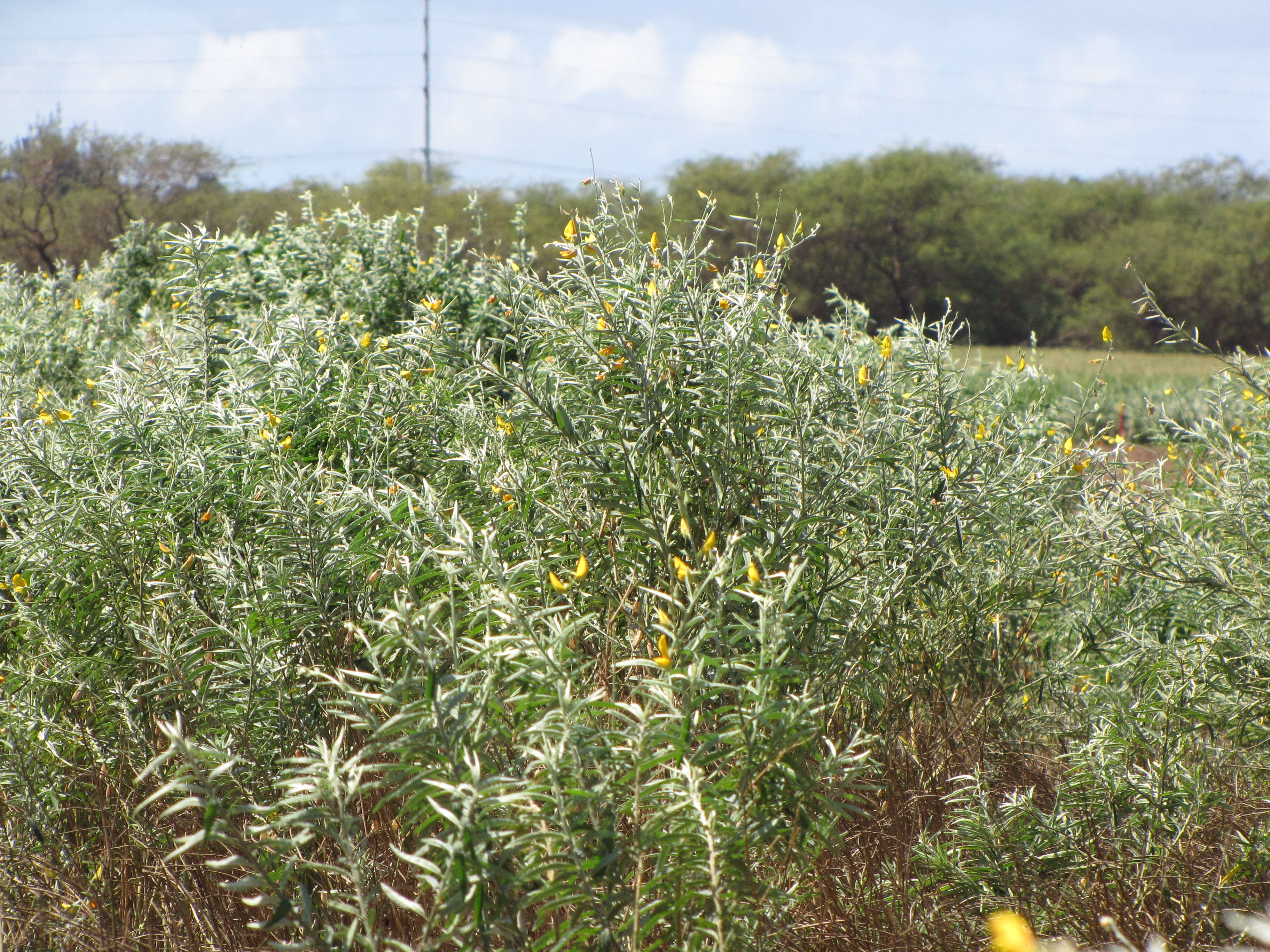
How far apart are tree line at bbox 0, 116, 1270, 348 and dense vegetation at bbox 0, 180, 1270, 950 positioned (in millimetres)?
29175

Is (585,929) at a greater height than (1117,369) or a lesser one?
greater

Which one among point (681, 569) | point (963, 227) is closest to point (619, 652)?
point (681, 569)

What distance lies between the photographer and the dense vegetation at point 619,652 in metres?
1.38

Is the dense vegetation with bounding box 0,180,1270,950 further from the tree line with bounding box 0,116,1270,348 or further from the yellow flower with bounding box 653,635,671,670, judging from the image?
the tree line with bounding box 0,116,1270,348

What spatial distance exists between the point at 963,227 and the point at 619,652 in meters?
40.4

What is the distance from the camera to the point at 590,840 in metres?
1.31

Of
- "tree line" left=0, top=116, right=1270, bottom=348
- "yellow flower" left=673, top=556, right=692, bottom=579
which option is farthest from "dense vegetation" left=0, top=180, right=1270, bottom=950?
"tree line" left=0, top=116, right=1270, bottom=348

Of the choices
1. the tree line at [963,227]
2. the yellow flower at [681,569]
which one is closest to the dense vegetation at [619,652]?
the yellow flower at [681,569]

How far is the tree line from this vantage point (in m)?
34.0

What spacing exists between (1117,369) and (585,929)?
26.3 m

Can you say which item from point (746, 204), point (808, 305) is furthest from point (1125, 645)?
point (746, 204)

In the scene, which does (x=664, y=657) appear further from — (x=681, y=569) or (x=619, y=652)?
(x=619, y=652)

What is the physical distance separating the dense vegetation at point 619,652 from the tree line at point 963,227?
29175 mm

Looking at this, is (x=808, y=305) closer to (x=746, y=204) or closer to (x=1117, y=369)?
(x=746, y=204)
